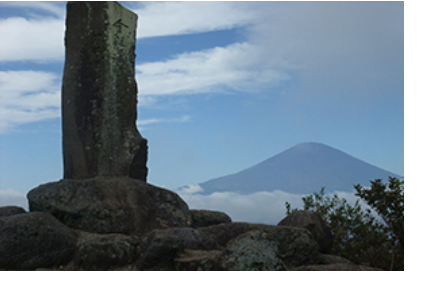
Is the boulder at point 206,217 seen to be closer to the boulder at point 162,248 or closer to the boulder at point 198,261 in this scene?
the boulder at point 162,248

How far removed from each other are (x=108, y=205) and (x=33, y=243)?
61.2 inches

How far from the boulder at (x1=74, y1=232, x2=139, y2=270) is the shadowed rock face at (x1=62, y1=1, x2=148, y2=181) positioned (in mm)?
A: 2263

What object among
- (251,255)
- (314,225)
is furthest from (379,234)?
(251,255)

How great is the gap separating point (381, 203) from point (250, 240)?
401cm

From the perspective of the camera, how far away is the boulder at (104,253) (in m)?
7.59

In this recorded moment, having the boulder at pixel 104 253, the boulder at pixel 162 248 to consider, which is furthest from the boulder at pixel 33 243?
the boulder at pixel 162 248

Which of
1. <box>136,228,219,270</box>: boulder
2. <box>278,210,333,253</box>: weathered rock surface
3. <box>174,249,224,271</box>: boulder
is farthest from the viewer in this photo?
<box>278,210,333,253</box>: weathered rock surface

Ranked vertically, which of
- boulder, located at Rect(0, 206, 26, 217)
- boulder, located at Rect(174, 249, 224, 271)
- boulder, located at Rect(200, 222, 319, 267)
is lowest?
boulder, located at Rect(174, 249, 224, 271)

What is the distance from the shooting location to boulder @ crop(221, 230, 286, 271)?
695cm

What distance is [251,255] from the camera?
7031 mm

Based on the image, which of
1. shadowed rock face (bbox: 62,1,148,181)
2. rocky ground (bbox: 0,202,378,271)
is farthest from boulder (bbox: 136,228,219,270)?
shadowed rock face (bbox: 62,1,148,181)

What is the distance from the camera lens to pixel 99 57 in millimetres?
9875

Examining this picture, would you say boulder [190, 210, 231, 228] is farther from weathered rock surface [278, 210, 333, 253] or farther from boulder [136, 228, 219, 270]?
boulder [136, 228, 219, 270]

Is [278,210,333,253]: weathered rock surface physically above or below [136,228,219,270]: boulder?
above
